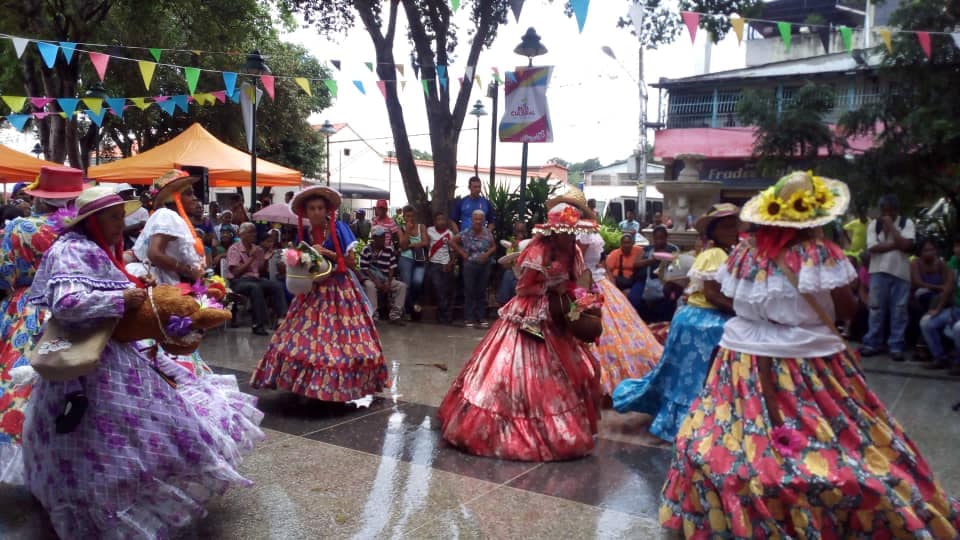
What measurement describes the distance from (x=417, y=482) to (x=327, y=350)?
5.72ft

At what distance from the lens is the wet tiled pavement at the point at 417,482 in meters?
4.02

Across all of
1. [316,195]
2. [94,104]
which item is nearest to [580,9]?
[316,195]

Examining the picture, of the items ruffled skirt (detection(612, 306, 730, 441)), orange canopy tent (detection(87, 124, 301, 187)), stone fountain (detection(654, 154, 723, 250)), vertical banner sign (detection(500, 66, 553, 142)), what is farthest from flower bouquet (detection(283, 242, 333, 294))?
orange canopy tent (detection(87, 124, 301, 187))

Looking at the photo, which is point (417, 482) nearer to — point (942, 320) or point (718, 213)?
point (718, 213)

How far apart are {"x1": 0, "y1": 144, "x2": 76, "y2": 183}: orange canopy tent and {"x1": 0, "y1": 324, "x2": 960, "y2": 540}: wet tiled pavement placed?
960 cm

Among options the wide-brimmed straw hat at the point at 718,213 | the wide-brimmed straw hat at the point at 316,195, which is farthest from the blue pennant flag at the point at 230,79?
the wide-brimmed straw hat at the point at 718,213

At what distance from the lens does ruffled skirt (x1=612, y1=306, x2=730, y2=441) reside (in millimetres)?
5387

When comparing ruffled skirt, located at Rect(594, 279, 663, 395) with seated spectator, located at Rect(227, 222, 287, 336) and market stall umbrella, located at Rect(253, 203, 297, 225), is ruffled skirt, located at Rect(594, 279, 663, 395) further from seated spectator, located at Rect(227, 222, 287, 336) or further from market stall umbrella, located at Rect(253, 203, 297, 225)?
market stall umbrella, located at Rect(253, 203, 297, 225)

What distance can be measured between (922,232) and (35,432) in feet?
34.3

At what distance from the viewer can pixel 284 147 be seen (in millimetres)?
34938

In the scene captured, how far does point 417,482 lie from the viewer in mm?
4668

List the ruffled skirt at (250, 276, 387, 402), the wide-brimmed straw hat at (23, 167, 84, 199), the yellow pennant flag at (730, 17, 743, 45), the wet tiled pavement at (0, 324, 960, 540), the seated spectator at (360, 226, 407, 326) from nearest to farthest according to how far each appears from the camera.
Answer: the wet tiled pavement at (0, 324, 960, 540), the wide-brimmed straw hat at (23, 167, 84, 199), the ruffled skirt at (250, 276, 387, 402), the yellow pennant flag at (730, 17, 743, 45), the seated spectator at (360, 226, 407, 326)

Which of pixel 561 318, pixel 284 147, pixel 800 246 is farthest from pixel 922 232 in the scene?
pixel 284 147

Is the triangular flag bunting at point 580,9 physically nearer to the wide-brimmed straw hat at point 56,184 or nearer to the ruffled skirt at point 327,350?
the ruffled skirt at point 327,350
